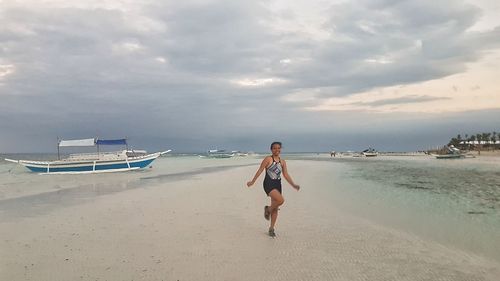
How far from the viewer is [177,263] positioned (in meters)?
6.41

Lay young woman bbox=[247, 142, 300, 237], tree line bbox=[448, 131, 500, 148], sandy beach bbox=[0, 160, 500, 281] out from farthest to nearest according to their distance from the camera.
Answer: tree line bbox=[448, 131, 500, 148] < young woman bbox=[247, 142, 300, 237] < sandy beach bbox=[0, 160, 500, 281]

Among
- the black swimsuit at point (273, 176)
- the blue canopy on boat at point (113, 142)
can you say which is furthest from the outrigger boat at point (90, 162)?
the black swimsuit at point (273, 176)

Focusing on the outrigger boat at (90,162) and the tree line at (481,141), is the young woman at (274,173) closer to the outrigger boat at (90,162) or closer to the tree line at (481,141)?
the outrigger boat at (90,162)

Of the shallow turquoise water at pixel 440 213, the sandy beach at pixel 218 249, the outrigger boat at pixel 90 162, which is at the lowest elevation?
the shallow turquoise water at pixel 440 213

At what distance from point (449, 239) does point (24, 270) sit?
8.63 m

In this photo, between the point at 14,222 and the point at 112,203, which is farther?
the point at 112,203

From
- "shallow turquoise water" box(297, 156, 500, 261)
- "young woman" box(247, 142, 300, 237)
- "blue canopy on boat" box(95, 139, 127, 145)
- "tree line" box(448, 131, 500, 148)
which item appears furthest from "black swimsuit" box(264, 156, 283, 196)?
"tree line" box(448, 131, 500, 148)

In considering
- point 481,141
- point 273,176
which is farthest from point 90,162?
point 481,141

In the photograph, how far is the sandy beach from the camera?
5.94 m

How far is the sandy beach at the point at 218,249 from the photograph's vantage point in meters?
5.94

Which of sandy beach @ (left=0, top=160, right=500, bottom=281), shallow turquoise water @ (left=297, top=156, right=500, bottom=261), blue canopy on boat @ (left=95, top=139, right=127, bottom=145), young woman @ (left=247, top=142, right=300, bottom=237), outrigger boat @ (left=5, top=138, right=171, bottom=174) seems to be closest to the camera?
sandy beach @ (left=0, top=160, right=500, bottom=281)

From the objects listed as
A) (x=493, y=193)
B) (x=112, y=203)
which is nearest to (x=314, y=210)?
(x=112, y=203)

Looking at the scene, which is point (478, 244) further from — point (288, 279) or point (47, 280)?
point (47, 280)

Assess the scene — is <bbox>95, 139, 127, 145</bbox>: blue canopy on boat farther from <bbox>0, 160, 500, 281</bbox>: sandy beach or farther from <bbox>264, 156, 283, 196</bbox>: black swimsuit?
<bbox>264, 156, 283, 196</bbox>: black swimsuit
